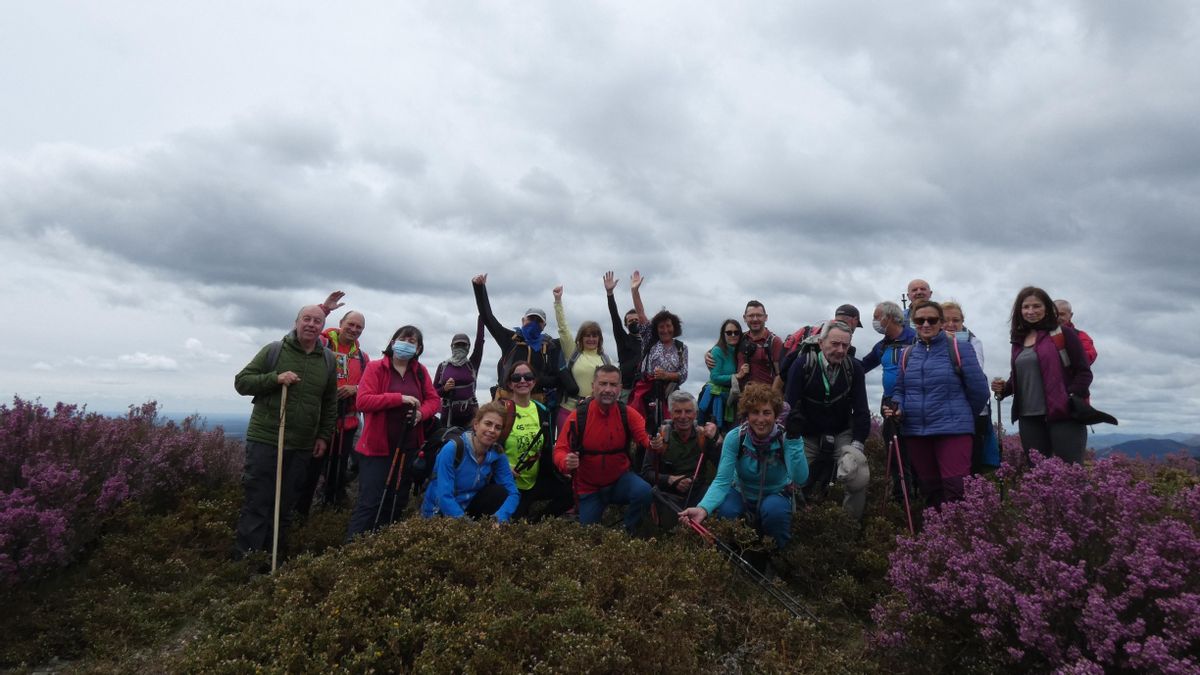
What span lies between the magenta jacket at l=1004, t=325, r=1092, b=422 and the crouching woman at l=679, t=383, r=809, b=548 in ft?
7.55

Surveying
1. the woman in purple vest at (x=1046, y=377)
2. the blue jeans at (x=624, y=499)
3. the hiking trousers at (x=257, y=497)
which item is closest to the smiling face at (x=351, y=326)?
the hiking trousers at (x=257, y=497)

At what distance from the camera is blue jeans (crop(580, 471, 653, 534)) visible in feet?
22.3

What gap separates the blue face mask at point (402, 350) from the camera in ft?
23.9

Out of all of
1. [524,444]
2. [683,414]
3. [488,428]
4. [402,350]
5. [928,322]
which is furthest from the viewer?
[524,444]

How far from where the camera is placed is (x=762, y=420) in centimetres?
590

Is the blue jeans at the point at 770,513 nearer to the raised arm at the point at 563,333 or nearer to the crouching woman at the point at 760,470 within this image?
the crouching woman at the point at 760,470

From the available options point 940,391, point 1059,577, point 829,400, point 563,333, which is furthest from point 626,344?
point 1059,577

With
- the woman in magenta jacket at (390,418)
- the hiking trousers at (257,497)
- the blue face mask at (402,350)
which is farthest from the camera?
the blue face mask at (402,350)

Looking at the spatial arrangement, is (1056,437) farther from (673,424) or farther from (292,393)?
(292,393)

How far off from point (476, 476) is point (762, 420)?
9.49ft

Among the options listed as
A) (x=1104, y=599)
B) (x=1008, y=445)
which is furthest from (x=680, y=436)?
(x=1008, y=445)

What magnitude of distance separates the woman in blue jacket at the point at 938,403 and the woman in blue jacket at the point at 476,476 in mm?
3908

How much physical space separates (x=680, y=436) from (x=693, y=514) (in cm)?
182

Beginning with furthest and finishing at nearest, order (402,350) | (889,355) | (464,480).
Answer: (889,355) → (402,350) → (464,480)
